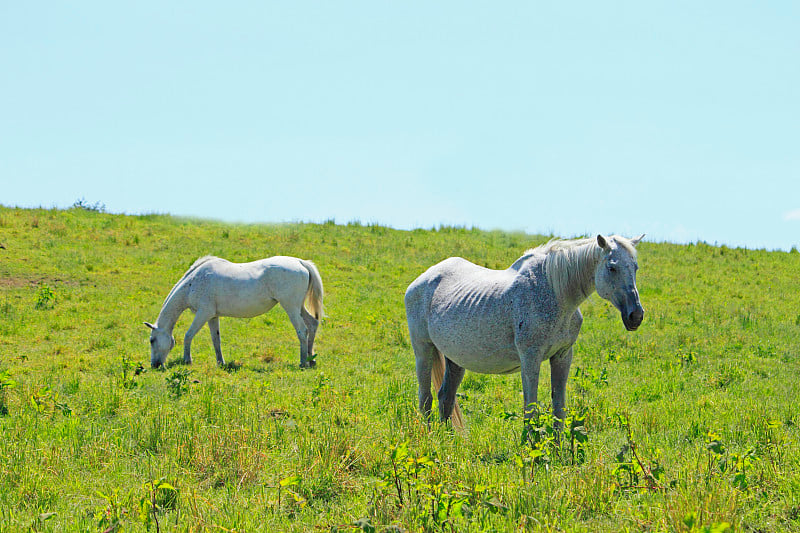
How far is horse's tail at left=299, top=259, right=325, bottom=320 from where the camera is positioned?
12.9 meters

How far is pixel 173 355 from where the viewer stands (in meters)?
12.7

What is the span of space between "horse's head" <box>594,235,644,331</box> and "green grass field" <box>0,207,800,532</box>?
1033mm

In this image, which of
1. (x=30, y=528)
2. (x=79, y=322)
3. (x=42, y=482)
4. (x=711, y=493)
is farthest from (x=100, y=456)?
(x=79, y=322)

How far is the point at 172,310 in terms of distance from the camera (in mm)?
12289

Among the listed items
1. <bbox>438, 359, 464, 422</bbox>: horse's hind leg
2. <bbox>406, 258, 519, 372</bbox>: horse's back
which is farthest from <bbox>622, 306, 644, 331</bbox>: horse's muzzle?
<bbox>438, 359, 464, 422</bbox>: horse's hind leg

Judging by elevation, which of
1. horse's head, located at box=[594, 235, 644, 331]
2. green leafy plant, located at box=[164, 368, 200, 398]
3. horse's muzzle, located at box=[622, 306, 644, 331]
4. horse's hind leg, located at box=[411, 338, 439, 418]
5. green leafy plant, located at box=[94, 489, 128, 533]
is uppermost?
horse's head, located at box=[594, 235, 644, 331]

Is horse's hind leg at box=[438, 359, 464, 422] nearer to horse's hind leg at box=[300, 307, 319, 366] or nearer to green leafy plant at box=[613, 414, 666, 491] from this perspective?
green leafy plant at box=[613, 414, 666, 491]

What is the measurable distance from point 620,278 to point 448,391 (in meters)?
2.49

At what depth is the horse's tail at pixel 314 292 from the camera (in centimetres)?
1292

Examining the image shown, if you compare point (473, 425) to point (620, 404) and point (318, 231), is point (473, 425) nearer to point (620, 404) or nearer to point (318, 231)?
point (620, 404)

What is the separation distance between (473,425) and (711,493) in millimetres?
3176

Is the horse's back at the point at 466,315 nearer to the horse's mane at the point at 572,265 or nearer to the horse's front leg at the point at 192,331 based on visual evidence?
the horse's mane at the point at 572,265

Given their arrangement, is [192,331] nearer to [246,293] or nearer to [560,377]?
[246,293]

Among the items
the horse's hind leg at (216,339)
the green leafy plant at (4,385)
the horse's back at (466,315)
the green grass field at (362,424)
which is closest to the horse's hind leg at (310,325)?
the green grass field at (362,424)
